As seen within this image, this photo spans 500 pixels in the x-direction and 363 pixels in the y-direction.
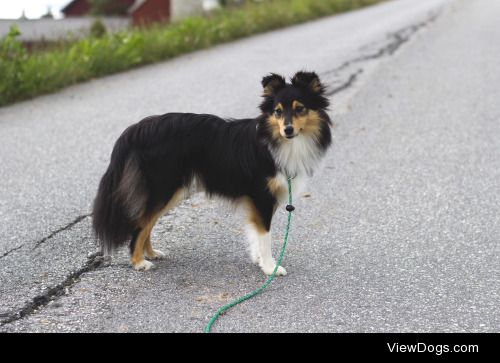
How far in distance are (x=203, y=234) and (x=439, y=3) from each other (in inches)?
951

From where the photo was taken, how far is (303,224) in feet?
18.0

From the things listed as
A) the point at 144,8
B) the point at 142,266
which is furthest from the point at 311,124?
the point at 144,8

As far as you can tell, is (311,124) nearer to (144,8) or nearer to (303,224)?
(303,224)

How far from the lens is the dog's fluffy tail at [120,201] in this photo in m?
4.43

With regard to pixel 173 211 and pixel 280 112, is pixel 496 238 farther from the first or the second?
pixel 173 211

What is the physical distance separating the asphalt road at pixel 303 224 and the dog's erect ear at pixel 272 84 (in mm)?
944

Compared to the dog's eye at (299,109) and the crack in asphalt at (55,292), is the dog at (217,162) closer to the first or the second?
the dog's eye at (299,109)

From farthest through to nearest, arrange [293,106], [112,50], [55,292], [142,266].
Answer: [112,50] → [142,266] → [293,106] → [55,292]

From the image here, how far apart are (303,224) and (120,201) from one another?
1704mm

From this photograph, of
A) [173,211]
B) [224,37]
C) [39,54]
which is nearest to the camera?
[173,211]

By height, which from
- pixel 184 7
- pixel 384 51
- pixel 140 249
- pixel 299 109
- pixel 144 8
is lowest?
pixel 144 8

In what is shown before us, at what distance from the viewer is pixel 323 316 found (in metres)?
3.95

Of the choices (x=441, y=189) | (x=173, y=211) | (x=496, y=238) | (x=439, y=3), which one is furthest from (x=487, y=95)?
(x=439, y=3)

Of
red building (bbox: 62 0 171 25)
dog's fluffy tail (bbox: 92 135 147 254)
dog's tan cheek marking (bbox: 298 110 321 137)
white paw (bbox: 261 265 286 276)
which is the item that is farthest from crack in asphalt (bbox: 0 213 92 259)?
red building (bbox: 62 0 171 25)
